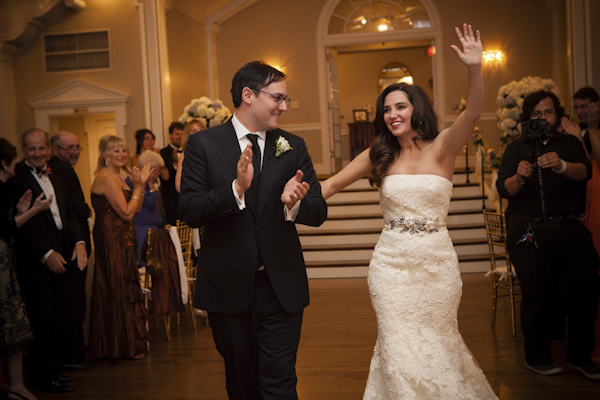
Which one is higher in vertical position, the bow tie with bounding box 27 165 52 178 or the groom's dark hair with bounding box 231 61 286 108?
the groom's dark hair with bounding box 231 61 286 108

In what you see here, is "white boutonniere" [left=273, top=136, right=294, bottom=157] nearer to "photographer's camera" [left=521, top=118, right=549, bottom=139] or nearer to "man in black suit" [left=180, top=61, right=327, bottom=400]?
"man in black suit" [left=180, top=61, right=327, bottom=400]

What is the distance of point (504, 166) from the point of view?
13.6 ft

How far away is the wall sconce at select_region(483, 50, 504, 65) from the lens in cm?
1218

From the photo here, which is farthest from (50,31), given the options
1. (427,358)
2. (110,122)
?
(427,358)

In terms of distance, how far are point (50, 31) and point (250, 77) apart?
8.84 m

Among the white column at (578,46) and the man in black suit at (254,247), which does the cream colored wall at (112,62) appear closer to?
the white column at (578,46)

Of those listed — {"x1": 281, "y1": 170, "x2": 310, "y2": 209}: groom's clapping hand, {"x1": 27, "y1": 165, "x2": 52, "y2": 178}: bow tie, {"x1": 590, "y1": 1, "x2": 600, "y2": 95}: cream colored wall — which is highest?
{"x1": 590, "y1": 1, "x2": 600, "y2": 95}: cream colored wall

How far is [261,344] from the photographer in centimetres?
246

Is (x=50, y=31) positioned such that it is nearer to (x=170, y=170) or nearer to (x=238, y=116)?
(x=170, y=170)

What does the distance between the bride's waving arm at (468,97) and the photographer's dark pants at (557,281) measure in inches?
56.5

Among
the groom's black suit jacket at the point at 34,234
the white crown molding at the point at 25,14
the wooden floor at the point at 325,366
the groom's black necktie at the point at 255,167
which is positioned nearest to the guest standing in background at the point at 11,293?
the groom's black suit jacket at the point at 34,234

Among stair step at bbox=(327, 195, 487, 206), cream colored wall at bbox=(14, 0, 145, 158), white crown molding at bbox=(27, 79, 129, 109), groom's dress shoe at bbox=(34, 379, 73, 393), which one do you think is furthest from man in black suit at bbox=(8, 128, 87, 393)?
stair step at bbox=(327, 195, 487, 206)

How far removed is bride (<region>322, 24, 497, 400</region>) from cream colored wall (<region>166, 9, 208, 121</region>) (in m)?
7.93

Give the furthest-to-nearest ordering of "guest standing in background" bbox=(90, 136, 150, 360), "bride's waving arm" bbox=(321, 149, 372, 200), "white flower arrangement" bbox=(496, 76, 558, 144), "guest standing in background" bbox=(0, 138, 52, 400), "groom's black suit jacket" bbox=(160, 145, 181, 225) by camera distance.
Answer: "groom's black suit jacket" bbox=(160, 145, 181, 225) → "white flower arrangement" bbox=(496, 76, 558, 144) → "guest standing in background" bbox=(90, 136, 150, 360) → "guest standing in background" bbox=(0, 138, 52, 400) → "bride's waving arm" bbox=(321, 149, 372, 200)
